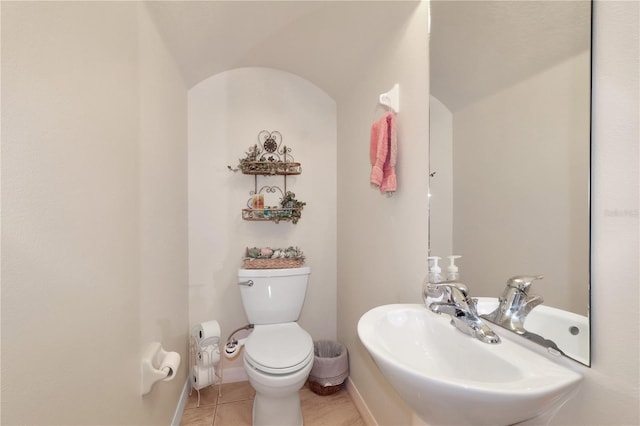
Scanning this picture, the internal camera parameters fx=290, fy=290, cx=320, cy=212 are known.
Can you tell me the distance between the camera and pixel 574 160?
2.23ft

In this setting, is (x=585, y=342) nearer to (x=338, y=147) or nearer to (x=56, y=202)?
(x=56, y=202)

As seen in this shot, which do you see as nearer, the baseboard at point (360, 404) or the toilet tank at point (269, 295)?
the baseboard at point (360, 404)

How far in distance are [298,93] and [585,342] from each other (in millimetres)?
2134

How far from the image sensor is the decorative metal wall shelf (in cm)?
204

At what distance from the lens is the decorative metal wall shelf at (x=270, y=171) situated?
80.3 inches

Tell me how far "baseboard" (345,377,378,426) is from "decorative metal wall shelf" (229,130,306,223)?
3.88ft

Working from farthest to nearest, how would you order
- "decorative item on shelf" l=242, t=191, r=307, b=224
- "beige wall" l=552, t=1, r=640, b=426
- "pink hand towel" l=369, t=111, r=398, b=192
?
"decorative item on shelf" l=242, t=191, r=307, b=224 < "pink hand towel" l=369, t=111, r=398, b=192 < "beige wall" l=552, t=1, r=640, b=426

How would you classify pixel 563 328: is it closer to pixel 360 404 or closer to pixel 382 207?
pixel 382 207

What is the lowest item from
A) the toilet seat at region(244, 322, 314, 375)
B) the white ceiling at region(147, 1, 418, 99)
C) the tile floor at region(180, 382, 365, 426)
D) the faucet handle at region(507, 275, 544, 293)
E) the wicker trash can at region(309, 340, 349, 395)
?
the tile floor at region(180, 382, 365, 426)

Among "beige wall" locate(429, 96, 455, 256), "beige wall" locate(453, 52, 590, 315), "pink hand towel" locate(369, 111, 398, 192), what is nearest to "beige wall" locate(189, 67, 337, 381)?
"pink hand towel" locate(369, 111, 398, 192)

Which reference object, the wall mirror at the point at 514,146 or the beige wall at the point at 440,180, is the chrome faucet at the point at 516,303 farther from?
the beige wall at the point at 440,180

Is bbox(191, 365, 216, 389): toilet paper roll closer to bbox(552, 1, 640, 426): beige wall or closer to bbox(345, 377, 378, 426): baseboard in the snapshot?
bbox(345, 377, 378, 426): baseboard

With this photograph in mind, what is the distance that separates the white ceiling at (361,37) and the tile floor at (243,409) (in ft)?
5.93

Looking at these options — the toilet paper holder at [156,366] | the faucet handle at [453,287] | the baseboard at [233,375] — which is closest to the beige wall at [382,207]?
the faucet handle at [453,287]
